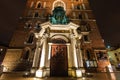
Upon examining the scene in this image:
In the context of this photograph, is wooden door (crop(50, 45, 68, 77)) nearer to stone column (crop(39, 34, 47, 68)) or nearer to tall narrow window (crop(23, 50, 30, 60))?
stone column (crop(39, 34, 47, 68))

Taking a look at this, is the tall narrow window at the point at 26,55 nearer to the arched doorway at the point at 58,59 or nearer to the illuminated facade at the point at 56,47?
the illuminated facade at the point at 56,47

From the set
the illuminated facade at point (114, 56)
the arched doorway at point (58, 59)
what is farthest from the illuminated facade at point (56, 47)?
the illuminated facade at point (114, 56)

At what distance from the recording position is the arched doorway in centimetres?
1588

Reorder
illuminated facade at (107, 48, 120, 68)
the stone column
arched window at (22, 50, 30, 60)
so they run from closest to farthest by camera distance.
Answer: the stone column, arched window at (22, 50, 30, 60), illuminated facade at (107, 48, 120, 68)

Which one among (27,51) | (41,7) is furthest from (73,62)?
(41,7)

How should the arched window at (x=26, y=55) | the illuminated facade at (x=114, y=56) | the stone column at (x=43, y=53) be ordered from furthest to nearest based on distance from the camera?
1. the illuminated facade at (x=114, y=56)
2. the arched window at (x=26, y=55)
3. the stone column at (x=43, y=53)

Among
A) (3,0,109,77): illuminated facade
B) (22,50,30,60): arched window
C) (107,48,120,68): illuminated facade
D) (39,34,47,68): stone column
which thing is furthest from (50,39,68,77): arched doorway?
(107,48,120,68): illuminated facade

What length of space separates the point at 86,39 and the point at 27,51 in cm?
1019

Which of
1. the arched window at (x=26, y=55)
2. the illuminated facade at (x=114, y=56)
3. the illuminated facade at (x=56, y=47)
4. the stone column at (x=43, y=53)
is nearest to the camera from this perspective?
the stone column at (x=43, y=53)

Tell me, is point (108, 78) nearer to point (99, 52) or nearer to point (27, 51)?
point (99, 52)

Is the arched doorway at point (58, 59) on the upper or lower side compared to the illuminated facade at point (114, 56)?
lower

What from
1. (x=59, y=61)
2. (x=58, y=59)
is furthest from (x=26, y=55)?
(x=59, y=61)

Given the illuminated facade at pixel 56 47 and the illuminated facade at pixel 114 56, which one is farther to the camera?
the illuminated facade at pixel 114 56

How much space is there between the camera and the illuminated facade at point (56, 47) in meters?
15.9
